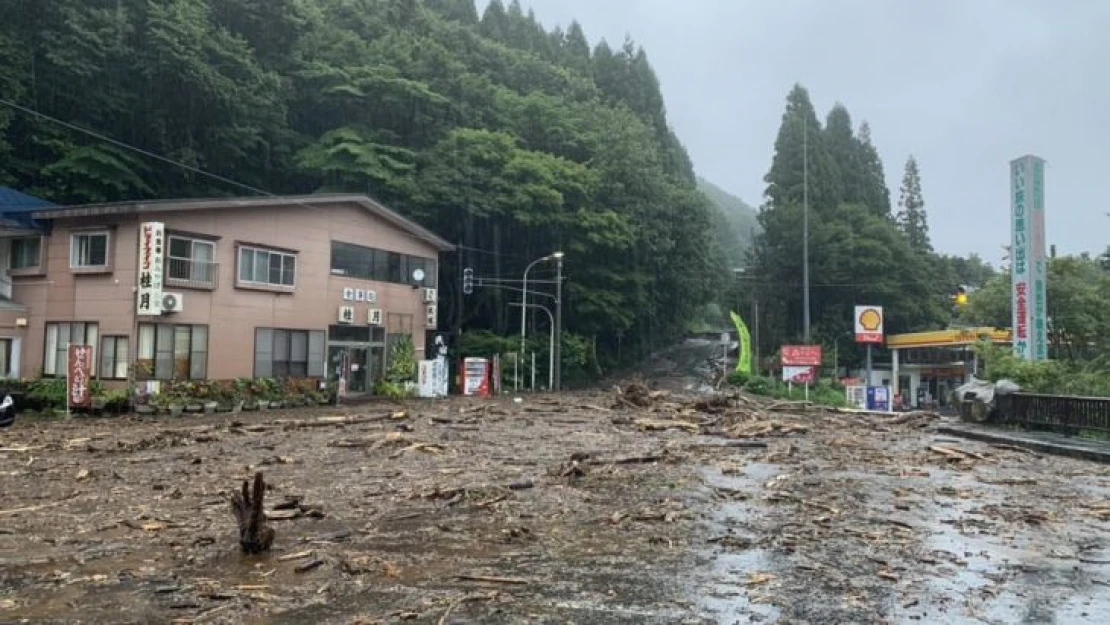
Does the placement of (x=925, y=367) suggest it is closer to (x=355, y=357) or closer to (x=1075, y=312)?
(x=1075, y=312)

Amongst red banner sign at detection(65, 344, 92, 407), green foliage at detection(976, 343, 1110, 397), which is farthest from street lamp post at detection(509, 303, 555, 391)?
red banner sign at detection(65, 344, 92, 407)

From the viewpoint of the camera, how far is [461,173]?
1570 inches

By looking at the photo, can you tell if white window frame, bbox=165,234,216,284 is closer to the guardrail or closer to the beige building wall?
the beige building wall

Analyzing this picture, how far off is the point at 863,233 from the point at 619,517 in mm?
58547

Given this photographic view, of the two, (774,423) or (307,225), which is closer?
(774,423)

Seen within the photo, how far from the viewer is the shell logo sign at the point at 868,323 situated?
47125 mm

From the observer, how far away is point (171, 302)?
23.8 meters

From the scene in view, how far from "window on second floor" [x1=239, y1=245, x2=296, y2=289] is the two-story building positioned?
47mm

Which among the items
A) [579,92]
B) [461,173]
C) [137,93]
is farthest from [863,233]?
[137,93]

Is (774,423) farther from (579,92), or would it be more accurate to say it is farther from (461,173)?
(579,92)

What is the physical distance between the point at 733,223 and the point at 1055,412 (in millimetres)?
134157

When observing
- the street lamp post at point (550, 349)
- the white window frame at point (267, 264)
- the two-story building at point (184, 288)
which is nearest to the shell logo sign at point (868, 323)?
the street lamp post at point (550, 349)

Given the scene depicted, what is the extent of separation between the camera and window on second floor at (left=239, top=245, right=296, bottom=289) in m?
26.8

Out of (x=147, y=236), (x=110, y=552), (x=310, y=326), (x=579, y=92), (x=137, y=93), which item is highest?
(x=579, y=92)
